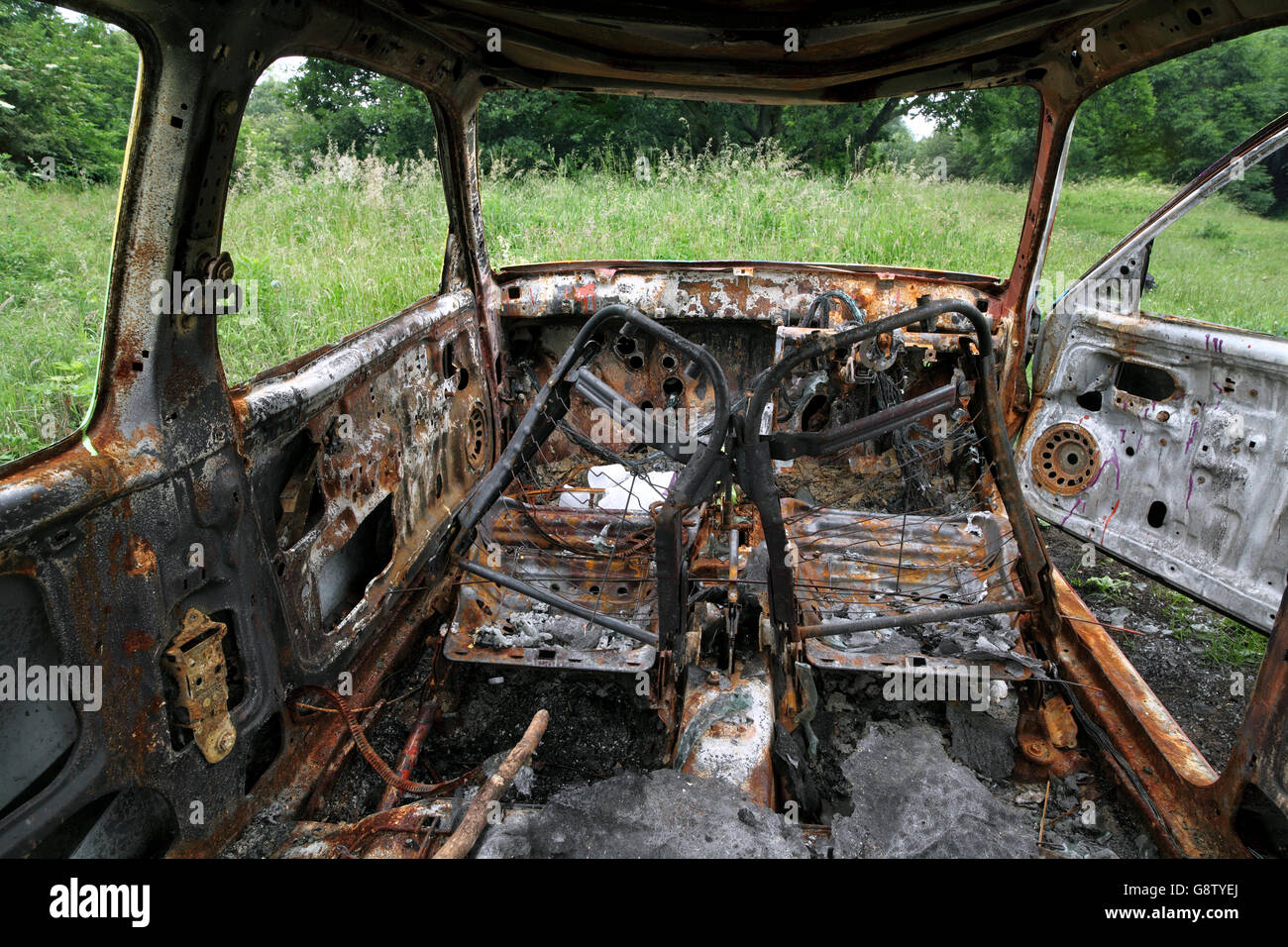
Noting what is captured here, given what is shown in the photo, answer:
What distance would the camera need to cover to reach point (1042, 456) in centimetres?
355

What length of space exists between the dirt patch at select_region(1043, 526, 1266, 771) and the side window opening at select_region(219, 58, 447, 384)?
3.93 m

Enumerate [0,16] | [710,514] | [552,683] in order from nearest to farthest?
[0,16]
[552,683]
[710,514]

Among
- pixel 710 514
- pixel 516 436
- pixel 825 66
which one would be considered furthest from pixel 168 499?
pixel 825 66

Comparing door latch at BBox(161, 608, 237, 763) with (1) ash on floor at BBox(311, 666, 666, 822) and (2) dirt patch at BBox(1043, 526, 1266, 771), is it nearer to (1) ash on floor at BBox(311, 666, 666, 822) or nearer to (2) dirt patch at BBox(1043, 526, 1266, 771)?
(1) ash on floor at BBox(311, 666, 666, 822)

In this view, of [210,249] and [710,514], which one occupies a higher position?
[210,249]

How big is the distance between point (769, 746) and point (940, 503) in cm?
202

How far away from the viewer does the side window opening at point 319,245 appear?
3770 mm

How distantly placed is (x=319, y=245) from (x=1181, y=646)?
5.25 meters

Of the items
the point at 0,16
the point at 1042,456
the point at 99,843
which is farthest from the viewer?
the point at 1042,456

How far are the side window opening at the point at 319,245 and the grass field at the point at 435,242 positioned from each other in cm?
2

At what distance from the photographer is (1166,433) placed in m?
3.13

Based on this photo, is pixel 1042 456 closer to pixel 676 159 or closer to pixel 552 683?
pixel 552 683

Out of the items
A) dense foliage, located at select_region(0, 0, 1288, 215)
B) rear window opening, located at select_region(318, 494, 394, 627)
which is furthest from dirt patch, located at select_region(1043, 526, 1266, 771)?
dense foliage, located at select_region(0, 0, 1288, 215)

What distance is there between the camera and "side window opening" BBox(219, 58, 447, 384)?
3.77 m
